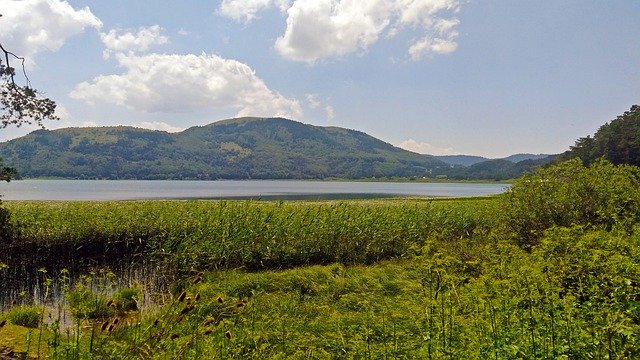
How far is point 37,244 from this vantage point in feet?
64.2

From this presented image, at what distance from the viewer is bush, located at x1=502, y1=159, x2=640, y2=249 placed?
15.8 m

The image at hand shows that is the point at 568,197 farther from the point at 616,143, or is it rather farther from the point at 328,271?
the point at 616,143

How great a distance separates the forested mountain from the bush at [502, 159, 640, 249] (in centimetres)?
8646

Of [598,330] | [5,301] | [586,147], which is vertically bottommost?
[5,301]

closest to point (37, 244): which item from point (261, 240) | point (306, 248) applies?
point (261, 240)

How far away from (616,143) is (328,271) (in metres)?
110

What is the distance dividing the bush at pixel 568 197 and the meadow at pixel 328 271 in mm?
56

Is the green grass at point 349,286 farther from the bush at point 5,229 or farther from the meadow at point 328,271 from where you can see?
the bush at point 5,229

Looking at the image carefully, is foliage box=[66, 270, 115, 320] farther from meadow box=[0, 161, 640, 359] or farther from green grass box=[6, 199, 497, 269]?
green grass box=[6, 199, 497, 269]

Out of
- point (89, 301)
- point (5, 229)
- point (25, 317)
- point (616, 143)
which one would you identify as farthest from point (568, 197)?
point (616, 143)

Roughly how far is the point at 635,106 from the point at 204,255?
14333cm

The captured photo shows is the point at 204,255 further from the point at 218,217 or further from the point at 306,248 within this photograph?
the point at 306,248

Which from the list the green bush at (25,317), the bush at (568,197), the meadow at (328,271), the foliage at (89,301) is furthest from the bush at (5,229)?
the bush at (568,197)

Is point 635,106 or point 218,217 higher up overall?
point 635,106
